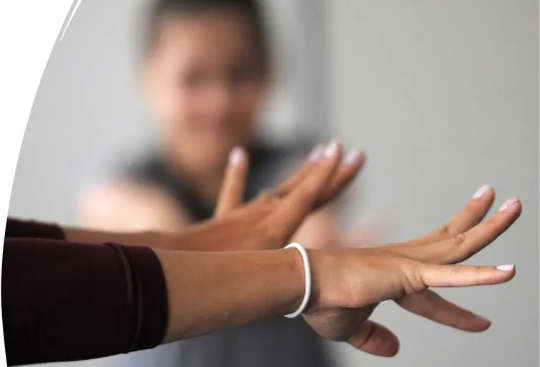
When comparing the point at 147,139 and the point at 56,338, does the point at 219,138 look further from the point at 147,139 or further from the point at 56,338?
the point at 56,338

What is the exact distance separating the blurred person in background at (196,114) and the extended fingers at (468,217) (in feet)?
0.65

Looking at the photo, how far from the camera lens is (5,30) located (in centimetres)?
34

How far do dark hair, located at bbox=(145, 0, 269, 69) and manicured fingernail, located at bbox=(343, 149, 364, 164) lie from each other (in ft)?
0.48

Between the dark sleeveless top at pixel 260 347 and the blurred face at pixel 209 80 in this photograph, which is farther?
the blurred face at pixel 209 80

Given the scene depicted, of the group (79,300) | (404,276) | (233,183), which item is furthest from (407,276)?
(233,183)

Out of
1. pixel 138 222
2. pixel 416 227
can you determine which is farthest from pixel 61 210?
pixel 416 227

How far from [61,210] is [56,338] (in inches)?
13.2

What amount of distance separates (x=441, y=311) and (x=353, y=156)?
0.54 ft

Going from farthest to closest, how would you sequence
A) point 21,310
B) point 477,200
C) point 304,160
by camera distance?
point 304,160
point 477,200
point 21,310

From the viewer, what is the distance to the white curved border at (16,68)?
34 cm

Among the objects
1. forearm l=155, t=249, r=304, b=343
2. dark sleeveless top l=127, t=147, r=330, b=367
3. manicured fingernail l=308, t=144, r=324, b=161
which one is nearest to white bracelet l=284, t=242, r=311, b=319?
forearm l=155, t=249, r=304, b=343

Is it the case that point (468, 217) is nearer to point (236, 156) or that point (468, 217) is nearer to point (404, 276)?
point (404, 276)

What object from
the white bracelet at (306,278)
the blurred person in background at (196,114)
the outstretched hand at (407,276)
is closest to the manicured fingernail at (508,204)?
the outstretched hand at (407,276)

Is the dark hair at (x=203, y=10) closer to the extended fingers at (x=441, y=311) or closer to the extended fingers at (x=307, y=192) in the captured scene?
the extended fingers at (x=307, y=192)
